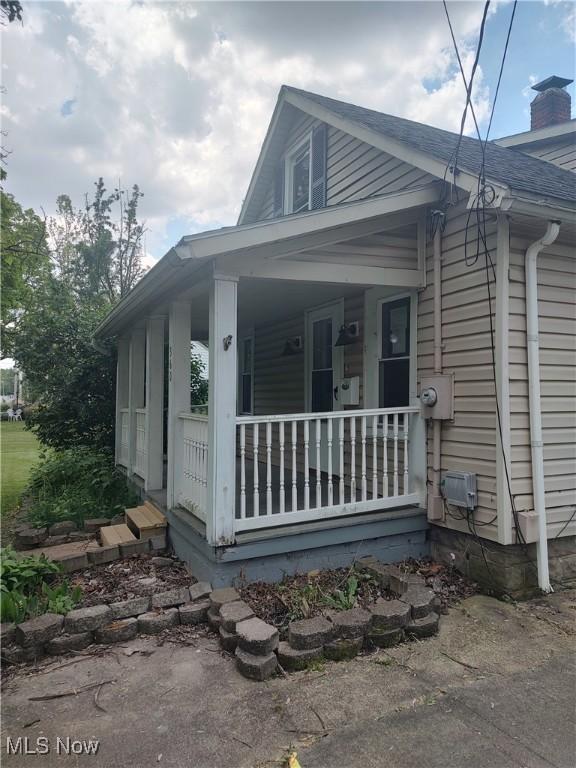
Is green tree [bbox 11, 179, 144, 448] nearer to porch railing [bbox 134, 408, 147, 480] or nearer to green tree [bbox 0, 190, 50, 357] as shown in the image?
green tree [bbox 0, 190, 50, 357]

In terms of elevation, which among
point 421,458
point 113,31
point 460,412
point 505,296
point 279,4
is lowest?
point 421,458

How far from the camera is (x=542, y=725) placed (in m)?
2.37

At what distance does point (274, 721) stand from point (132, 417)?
17.1 feet

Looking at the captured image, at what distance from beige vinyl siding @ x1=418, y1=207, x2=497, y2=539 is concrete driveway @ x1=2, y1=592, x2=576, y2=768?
129cm

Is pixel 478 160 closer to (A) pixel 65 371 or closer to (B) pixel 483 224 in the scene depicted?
(B) pixel 483 224

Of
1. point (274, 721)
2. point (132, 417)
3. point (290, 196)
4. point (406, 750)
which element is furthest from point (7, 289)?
point (406, 750)

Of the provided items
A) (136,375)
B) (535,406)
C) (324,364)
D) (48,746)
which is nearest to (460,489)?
(535,406)

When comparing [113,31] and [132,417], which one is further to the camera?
[113,31]

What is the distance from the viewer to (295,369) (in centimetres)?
766

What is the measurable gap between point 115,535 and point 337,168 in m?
5.68

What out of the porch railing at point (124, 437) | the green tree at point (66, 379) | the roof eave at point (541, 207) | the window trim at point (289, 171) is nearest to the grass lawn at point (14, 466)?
the green tree at point (66, 379)

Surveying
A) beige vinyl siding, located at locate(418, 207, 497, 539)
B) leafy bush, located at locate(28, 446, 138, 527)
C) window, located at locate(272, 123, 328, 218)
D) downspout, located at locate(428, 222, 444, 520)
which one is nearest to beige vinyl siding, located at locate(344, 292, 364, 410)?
beige vinyl siding, located at locate(418, 207, 497, 539)

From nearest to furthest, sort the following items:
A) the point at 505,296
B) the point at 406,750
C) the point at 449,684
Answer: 1. the point at 406,750
2. the point at 449,684
3. the point at 505,296

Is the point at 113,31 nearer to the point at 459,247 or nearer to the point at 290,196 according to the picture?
the point at 290,196
